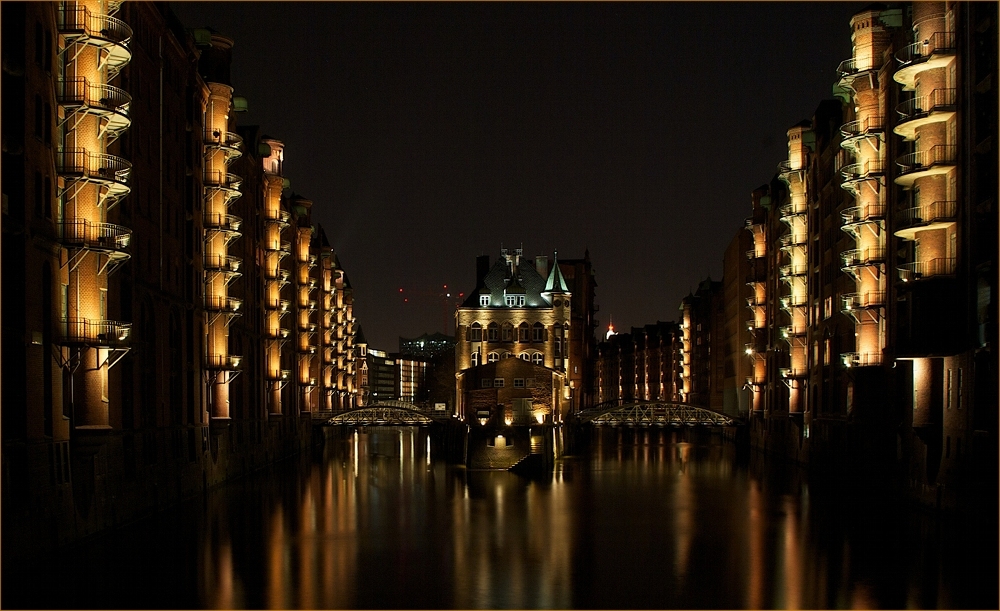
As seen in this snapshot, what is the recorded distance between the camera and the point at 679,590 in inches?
1293

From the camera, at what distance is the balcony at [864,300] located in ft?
176

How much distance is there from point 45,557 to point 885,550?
26466 mm

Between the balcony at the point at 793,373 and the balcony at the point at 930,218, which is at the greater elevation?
the balcony at the point at 930,218

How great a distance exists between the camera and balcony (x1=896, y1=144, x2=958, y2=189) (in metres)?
42.2

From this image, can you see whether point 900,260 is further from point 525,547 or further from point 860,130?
point 525,547

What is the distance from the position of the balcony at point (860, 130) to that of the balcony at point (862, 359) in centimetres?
971

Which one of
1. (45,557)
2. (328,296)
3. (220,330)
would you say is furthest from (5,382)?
(328,296)

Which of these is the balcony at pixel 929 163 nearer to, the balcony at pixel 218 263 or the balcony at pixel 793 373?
the balcony at pixel 793 373

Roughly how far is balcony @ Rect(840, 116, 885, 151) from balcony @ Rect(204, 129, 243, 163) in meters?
30.0

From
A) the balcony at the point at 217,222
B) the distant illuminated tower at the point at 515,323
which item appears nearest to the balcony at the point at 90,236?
the balcony at the point at 217,222

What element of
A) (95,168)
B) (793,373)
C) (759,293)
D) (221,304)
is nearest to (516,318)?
(759,293)

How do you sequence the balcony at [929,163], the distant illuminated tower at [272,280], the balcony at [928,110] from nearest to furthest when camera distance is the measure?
1. the balcony at [928,110]
2. the balcony at [929,163]
3. the distant illuminated tower at [272,280]

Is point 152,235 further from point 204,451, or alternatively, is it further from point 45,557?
point 45,557

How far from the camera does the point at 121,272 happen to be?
141 feet
